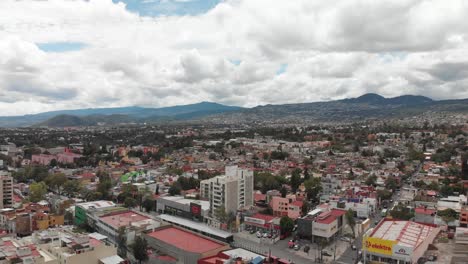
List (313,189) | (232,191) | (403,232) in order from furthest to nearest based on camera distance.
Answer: (313,189)
(232,191)
(403,232)

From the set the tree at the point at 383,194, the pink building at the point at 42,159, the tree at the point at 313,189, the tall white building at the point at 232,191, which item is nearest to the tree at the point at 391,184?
the tree at the point at 383,194

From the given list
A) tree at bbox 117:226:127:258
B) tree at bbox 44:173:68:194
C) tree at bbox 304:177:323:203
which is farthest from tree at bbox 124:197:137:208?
tree at bbox 304:177:323:203

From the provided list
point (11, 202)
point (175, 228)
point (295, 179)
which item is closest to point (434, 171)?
point (295, 179)

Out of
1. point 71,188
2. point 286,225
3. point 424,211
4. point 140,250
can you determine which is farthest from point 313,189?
point 71,188

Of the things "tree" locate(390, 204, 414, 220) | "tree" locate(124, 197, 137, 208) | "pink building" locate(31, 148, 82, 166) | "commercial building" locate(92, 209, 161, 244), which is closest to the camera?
"commercial building" locate(92, 209, 161, 244)

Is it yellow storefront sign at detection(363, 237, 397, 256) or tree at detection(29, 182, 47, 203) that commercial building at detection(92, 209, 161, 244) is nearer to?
tree at detection(29, 182, 47, 203)

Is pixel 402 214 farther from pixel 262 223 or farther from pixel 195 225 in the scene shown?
pixel 195 225

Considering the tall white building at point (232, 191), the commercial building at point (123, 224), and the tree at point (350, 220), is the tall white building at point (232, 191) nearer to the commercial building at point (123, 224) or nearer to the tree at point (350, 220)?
the commercial building at point (123, 224)

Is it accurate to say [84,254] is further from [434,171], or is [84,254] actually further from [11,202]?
[434,171]
